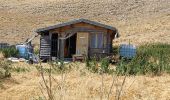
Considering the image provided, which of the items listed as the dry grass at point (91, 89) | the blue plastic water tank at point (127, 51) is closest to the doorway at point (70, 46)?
the blue plastic water tank at point (127, 51)

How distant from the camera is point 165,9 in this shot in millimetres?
63125

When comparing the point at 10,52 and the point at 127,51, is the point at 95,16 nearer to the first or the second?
the point at 127,51

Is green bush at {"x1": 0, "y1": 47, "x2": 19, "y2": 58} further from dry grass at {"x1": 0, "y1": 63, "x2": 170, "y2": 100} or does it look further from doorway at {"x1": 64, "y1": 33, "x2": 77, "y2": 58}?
dry grass at {"x1": 0, "y1": 63, "x2": 170, "y2": 100}

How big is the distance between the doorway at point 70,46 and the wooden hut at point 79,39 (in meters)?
0.45

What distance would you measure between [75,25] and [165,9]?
1343 inches

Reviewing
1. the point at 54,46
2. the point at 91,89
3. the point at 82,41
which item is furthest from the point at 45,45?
the point at 91,89

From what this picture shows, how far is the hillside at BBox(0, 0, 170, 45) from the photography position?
170 ft

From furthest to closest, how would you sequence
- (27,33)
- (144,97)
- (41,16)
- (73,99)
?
1. (41,16)
2. (27,33)
3. (144,97)
4. (73,99)

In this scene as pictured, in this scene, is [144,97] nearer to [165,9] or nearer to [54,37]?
[54,37]

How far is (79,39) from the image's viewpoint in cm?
3127

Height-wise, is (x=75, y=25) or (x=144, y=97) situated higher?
(x=75, y=25)

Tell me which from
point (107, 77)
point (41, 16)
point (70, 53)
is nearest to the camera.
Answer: point (107, 77)

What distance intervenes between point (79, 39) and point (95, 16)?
106ft

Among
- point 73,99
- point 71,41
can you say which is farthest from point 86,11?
point 73,99
